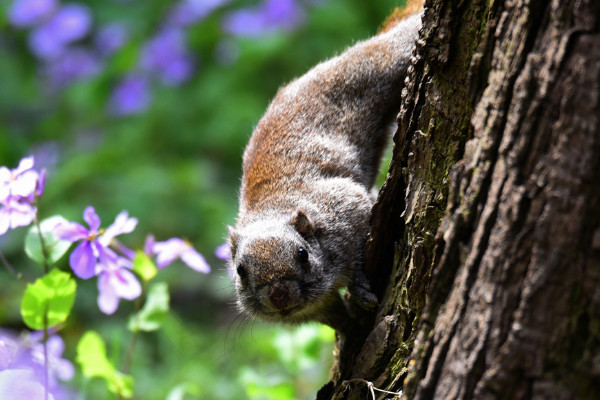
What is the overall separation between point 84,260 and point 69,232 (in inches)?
3.9

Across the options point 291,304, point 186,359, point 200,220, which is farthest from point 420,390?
point 200,220

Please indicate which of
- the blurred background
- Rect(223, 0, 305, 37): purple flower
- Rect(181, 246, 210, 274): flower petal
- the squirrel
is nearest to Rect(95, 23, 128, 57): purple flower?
the blurred background

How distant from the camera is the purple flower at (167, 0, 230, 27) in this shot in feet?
19.0

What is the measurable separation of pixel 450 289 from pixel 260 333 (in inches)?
131

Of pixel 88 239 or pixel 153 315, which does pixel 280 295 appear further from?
pixel 88 239

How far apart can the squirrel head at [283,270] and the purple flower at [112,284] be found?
0.46 metres

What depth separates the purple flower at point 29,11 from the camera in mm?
5523

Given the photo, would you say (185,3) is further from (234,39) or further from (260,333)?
(260,333)

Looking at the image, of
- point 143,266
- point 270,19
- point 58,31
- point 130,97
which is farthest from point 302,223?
point 58,31

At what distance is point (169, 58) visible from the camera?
5.77m

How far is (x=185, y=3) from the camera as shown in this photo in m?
6.04

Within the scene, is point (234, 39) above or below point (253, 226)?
above

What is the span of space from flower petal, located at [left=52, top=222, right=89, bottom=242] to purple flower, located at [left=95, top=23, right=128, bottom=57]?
4054mm

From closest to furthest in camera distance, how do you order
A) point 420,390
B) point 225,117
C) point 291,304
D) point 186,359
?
point 420,390
point 291,304
point 186,359
point 225,117
